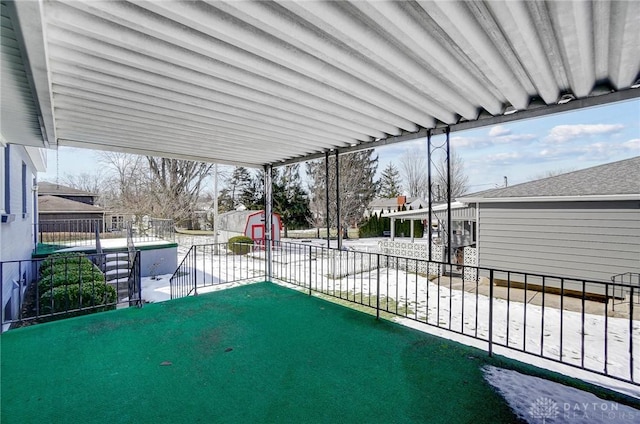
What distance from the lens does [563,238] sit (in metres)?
7.74

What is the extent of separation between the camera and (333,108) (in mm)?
3965

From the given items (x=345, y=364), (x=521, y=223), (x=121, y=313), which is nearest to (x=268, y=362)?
(x=345, y=364)

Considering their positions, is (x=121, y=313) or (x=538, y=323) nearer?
(x=121, y=313)

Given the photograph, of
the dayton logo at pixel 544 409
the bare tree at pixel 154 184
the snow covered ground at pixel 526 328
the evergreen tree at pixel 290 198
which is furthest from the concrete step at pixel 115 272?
the evergreen tree at pixel 290 198

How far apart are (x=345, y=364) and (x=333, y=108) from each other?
116 inches

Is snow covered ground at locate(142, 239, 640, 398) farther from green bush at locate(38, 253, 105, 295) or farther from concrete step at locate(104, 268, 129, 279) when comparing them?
green bush at locate(38, 253, 105, 295)

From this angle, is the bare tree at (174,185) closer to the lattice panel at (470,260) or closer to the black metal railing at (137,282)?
the black metal railing at (137,282)

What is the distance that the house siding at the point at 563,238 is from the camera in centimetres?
693

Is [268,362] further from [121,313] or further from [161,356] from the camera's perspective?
[121,313]

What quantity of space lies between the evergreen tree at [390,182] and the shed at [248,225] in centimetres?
1663

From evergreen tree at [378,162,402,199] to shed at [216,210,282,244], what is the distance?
54.6 feet

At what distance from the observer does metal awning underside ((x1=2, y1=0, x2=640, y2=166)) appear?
2084 mm

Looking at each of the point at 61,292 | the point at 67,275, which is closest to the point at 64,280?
the point at 67,275

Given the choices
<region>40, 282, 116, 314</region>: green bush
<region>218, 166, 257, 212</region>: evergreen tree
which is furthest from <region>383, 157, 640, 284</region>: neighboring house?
<region>218, 166, 257, 212</region>: evergreen tree
